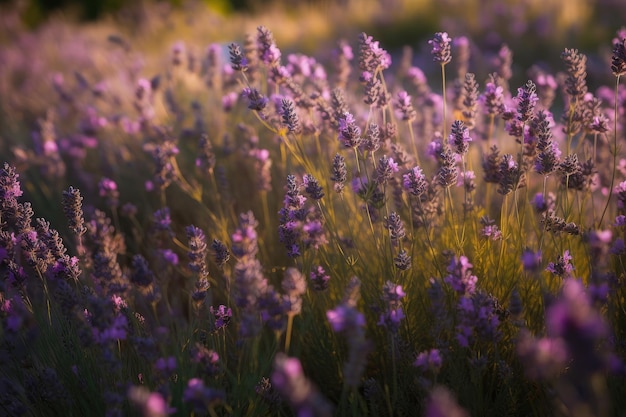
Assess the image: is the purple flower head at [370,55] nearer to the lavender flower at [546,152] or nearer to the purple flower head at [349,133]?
the purple flower head at [349,133]

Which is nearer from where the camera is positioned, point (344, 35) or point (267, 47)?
point (267, 47)

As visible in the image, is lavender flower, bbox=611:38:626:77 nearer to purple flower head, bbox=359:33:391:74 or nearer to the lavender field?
the lavender field

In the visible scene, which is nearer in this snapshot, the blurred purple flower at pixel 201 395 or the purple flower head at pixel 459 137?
the blurred purple flower at pixel 201 395

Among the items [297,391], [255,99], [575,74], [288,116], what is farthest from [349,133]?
[297,391]

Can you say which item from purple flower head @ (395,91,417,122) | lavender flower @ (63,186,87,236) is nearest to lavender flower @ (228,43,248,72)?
purple flower head @ (395,91,417,122)

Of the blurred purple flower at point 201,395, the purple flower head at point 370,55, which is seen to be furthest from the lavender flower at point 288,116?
the blurred purple flower at point 201,395

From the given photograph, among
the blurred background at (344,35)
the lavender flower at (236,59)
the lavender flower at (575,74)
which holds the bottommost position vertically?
the lavender flower at (575,74)

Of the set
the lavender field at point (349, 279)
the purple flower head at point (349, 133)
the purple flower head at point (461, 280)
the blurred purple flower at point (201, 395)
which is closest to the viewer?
the blurred purple flower at point (201, 395)

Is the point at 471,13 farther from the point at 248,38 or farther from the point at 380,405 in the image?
the point at 380,405

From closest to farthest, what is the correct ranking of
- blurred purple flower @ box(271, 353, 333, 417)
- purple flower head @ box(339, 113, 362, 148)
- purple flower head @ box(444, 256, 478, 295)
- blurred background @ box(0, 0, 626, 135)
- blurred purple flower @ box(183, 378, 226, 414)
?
blurred purple flower @ box(271, 353, 333, 417), blurred purple flower @ box(183, 378, 226, 414), purple flower head @ box(444, 256, 478, 295), purple flower head @ box(339, 113, 362, 148), blurred background @ box(0, 0, 626, 135)

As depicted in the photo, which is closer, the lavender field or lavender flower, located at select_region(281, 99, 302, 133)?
the lavender field

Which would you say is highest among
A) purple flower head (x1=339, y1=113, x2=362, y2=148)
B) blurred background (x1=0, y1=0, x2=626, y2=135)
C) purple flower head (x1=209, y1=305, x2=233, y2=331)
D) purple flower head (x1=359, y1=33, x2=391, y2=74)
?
blurred background (x1=0, y1=0, x2=626, y2=135)

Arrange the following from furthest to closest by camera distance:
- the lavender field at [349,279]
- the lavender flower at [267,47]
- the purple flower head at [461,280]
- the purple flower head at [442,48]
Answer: the lavender flower at [267,47]
the purple flower head at [442,48]
the purple flower head at [461,280]
the lavender field at [349,279]

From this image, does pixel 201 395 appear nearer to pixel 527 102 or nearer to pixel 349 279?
pixel 349 279
